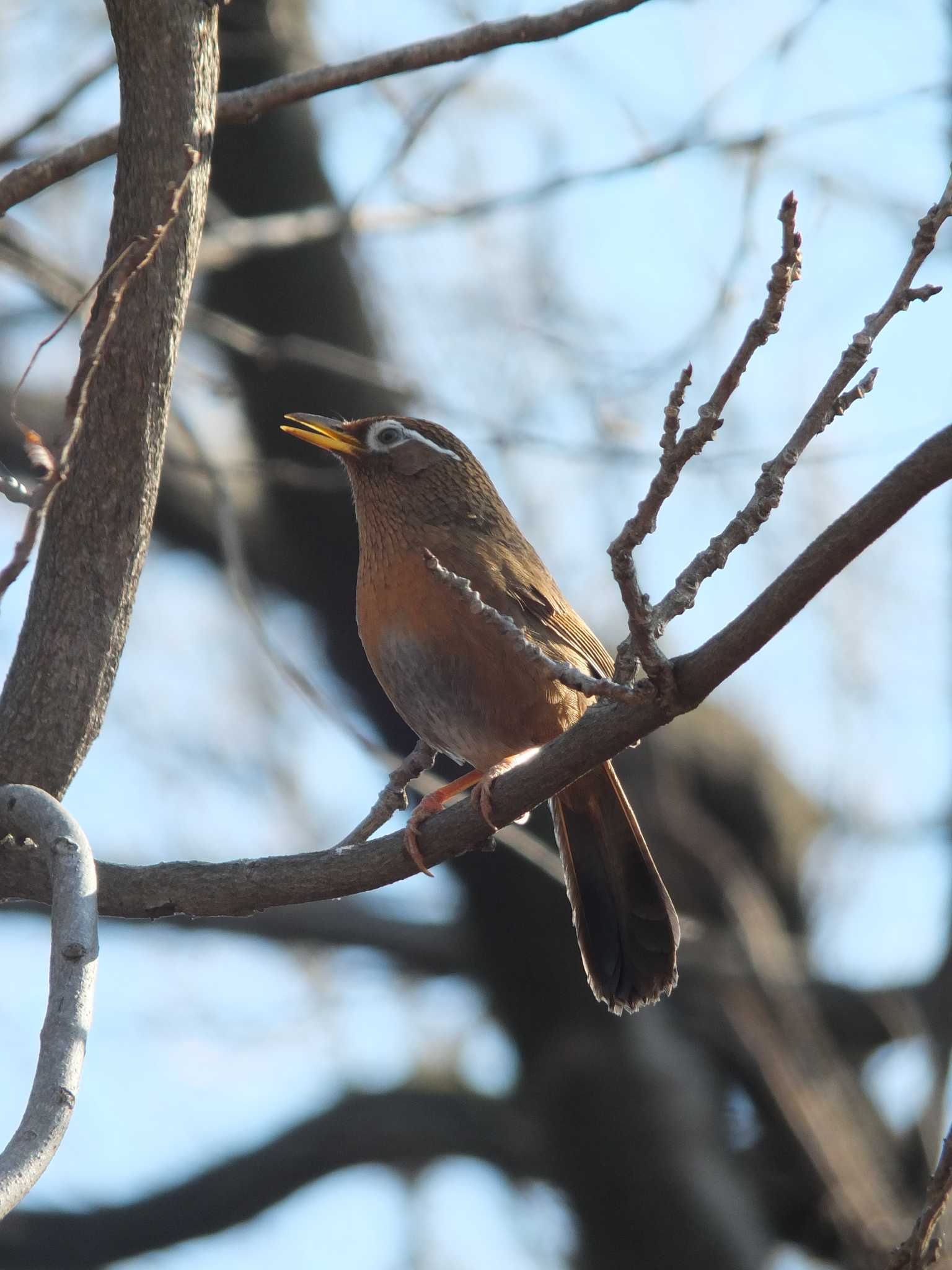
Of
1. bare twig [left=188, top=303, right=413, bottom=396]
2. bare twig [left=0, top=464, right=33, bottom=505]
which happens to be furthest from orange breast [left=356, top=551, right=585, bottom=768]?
bare twig [left=188, top=303, right=413, bottom=396]

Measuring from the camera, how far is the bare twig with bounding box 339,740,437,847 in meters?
3.55

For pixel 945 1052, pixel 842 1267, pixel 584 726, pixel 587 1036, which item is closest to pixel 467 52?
pixel 584 726

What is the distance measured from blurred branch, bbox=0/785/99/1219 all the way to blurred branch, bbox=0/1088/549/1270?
541cm

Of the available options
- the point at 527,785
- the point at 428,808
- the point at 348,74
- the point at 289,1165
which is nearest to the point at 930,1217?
the point at 527,785

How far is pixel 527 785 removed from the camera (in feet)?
9.30

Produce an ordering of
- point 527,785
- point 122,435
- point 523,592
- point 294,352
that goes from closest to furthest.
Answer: point 527,785
point 122,435
point 523,592
point 294,352

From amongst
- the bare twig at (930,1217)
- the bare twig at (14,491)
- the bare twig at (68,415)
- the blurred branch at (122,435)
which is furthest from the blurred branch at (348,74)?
the bare twig at (930,1217)

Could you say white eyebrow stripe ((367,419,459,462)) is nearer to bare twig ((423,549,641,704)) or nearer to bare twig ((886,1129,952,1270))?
bare twig ((423,549,641,704))

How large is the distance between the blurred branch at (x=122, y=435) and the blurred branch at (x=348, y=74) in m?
0.43

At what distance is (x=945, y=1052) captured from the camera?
6.12 meters

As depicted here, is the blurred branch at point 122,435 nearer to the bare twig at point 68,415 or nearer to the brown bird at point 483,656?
the bare twig at point 68,415

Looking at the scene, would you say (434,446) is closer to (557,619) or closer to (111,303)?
(557,619)

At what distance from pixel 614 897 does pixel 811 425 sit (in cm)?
246

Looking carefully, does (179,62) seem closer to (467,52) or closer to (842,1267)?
(467,52)
